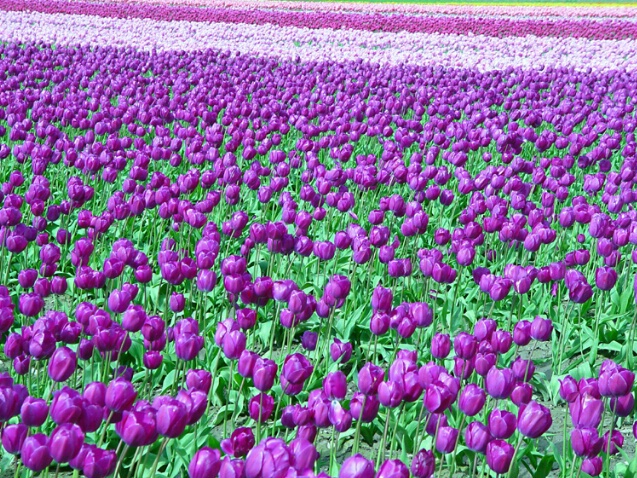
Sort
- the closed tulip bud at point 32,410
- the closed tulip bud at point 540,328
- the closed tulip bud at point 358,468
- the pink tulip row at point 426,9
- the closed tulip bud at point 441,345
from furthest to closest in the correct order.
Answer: the pink tulip row at point 426,9 → the closed tulip bud at point 540,328 → the closed tulip bud at point 441,345 → the closed tulip bud at point 32,410 → the closed tulip bud at point 358,468

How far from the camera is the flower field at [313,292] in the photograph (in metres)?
2.04

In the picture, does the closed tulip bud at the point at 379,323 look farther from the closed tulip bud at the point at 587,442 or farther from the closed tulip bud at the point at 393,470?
the closed tulip bud at the point at 393,470

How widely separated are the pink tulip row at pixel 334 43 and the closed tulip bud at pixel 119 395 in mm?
12185

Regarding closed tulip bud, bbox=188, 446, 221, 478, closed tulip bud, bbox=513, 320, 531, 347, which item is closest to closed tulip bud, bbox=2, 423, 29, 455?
closed tulip bud, bbox=188, 446, 221, 478

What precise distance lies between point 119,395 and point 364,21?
21.2m

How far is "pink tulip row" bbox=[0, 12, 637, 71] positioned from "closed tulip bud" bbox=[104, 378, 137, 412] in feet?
40.0

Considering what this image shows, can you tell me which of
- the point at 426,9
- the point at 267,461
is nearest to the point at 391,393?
the point at 267,461

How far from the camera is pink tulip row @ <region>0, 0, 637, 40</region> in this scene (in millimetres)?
20562

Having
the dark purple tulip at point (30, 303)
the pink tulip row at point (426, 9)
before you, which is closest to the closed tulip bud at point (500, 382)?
the dark purple tulip at point (30, 303)

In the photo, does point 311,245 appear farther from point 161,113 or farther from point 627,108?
point 627,108

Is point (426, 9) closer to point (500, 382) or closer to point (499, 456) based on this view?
point (500, 382)

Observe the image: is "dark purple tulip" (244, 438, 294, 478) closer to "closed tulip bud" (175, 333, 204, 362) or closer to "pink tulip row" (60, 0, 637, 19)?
"closed tulip bud" (175, 333, 204, 362)

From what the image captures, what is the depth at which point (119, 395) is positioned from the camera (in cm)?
189

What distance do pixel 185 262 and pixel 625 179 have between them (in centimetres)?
307
